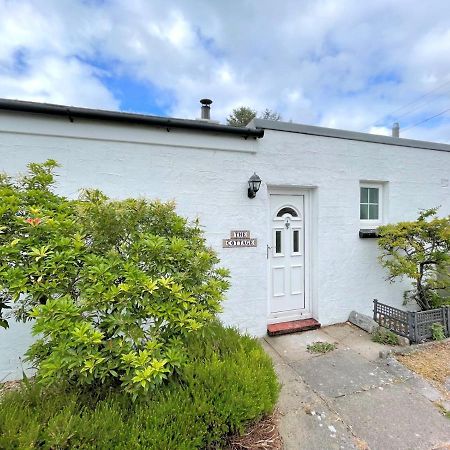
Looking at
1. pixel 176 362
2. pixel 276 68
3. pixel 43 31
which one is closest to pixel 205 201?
pixel 176 362

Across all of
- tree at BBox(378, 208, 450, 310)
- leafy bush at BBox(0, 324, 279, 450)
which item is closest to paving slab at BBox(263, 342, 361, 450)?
leafy bush at BBox(0, 324, 279, 450)

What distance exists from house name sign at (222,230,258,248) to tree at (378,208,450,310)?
2.53 meters

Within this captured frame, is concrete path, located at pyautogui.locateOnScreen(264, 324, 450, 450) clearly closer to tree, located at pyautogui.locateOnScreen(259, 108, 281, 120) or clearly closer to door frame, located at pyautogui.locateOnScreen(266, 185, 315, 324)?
door frame, located at pyautogui.locateOnScreen(266, 185, 315, 324)

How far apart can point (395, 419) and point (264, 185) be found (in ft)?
11.0

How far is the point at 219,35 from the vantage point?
555 centimetres

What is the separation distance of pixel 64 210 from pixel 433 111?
18.1 m

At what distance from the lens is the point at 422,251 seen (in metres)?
4.54

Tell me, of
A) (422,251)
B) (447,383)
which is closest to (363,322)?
(447,383)

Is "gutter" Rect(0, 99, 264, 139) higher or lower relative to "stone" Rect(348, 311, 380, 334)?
higher

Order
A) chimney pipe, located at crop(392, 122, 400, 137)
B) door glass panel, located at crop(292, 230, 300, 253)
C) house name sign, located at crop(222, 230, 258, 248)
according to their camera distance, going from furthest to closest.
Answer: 1. chimney pipe, located at crop(392, 122, 400, 137)
2. door glass panel, located at crop(292, 230, 300, 253)
3. house name sign, located at crop(222, 230, 258, 248)

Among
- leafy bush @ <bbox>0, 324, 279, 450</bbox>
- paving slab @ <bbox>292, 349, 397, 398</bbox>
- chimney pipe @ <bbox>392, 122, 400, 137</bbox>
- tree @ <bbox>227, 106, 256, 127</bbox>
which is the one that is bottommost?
paving slab @ <bbox>292, 349, 397, 398</bbox>

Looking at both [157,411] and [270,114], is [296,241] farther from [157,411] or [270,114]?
[270,114]

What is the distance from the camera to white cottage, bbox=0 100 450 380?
11.0ft

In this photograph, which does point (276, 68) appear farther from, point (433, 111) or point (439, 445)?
point (433, 111)
